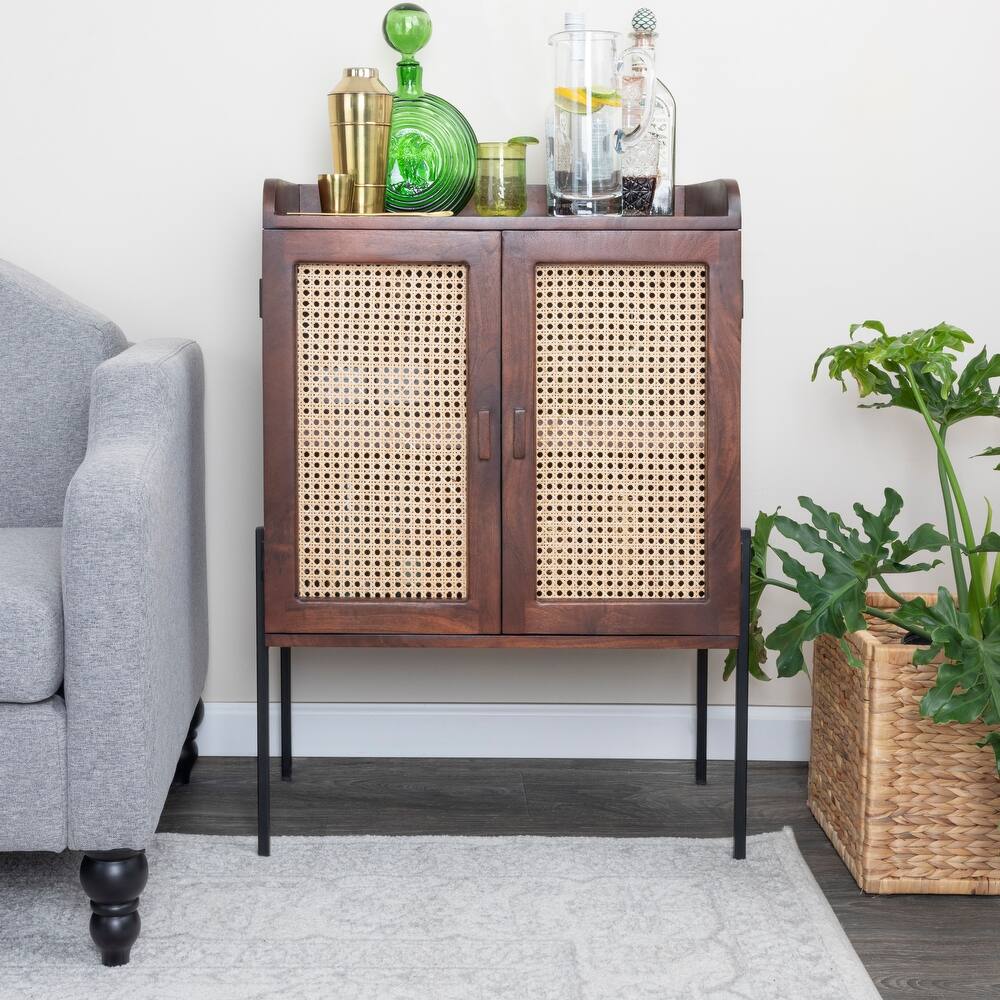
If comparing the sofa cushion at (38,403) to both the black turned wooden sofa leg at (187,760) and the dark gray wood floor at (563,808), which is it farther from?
the dark gray wood floor at (563,808)

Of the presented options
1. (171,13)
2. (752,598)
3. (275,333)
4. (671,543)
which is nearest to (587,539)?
(671,543)

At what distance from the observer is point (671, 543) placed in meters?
1.74

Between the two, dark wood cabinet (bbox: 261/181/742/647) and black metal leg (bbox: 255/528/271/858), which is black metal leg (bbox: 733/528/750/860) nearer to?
dark wood cabinet (bbox: 261/181/742/647)

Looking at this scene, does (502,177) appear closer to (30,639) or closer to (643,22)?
(643,22)

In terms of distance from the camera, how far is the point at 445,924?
1.56 metres

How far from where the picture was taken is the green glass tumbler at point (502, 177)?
71.1 inches

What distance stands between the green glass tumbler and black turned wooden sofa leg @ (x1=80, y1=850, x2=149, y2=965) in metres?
1.09

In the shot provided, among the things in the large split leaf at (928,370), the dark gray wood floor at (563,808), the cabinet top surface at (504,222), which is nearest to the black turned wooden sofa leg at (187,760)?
the dark gray wood floor at (563,808)

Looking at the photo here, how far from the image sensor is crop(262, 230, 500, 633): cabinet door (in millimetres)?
1695

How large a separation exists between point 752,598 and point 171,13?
1459mm

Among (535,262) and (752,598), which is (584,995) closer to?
(752,598)

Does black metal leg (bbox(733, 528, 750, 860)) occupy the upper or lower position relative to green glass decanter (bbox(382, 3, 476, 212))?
lower

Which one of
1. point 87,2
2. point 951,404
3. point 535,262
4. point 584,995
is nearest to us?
Result: point 584,995

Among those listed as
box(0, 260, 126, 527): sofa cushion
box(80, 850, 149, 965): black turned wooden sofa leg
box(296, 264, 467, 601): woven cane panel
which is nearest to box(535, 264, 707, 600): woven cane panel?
box(296, 264, 467, 601): woven cane panel
